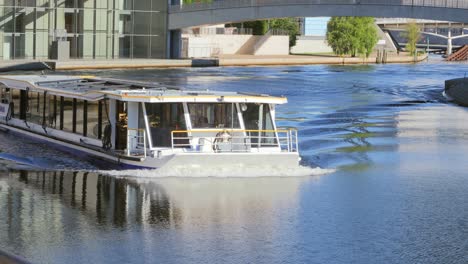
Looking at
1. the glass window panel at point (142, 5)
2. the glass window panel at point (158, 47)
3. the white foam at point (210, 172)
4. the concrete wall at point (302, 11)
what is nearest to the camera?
the white foam at point (210, 172)

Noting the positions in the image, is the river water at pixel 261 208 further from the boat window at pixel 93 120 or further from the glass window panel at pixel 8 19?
the glass window panel at pixel 8 19

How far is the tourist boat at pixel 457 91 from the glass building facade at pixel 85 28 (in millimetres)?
31951

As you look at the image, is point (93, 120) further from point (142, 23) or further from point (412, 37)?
point (412, 37)

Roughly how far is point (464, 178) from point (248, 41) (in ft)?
272

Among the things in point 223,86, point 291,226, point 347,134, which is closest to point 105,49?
point 223,86

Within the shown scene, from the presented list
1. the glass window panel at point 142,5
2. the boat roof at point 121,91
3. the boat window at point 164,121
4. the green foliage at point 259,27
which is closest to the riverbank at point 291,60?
the green foliage at point 259,27

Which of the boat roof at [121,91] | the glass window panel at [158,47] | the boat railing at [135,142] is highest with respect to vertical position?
the glass window panel at [158,47]

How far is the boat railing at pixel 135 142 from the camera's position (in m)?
28.7

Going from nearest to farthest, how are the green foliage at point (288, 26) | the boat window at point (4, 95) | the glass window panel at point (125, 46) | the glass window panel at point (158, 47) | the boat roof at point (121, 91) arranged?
the boat roof at point (121, 91), the boat window at point (4, 95), the glass window panel at point (125, 46), the glass window panel at point (158, 47), the green foliage at point (288, 26)

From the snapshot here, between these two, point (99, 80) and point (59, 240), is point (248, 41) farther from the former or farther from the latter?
point (59, 240)

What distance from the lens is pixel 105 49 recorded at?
87250mm

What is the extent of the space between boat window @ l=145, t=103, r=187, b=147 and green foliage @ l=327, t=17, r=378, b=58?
93127mm

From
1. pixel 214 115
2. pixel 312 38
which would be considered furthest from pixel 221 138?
pixel 312 38

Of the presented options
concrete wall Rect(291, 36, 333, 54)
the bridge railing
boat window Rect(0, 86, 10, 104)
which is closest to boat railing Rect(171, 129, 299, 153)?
boat window Rect(0, 86, 10, 104)
